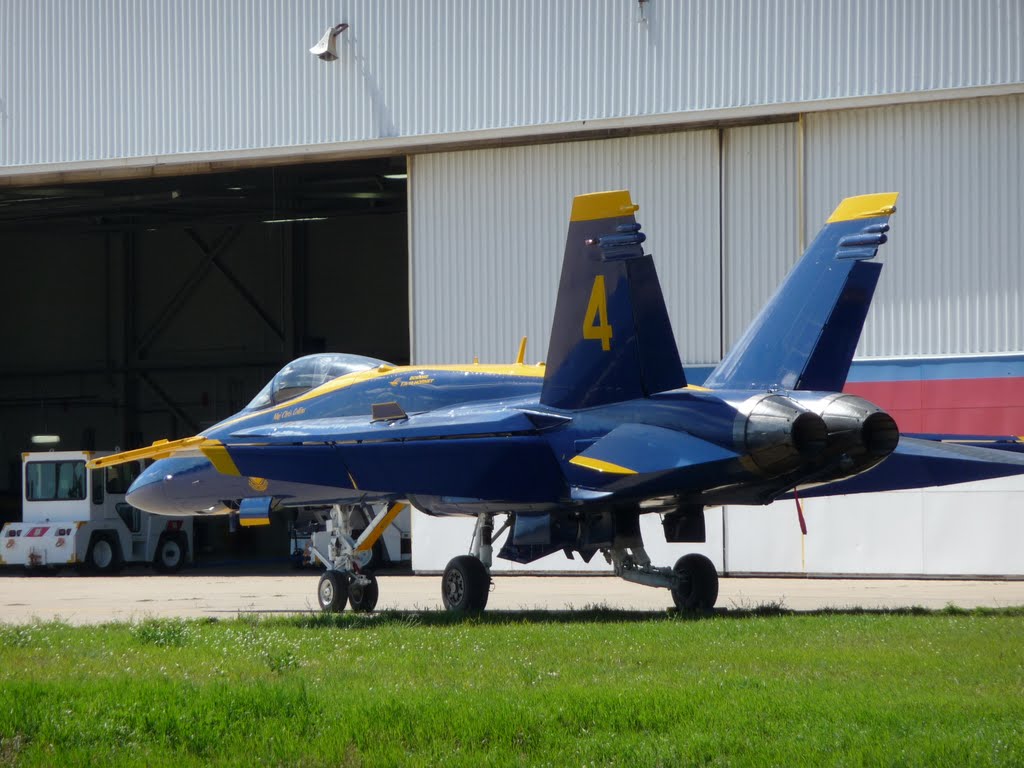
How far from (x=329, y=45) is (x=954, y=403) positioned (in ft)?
39.1

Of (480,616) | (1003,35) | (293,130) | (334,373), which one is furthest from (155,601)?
(1003,35)

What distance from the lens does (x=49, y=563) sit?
2722 cm

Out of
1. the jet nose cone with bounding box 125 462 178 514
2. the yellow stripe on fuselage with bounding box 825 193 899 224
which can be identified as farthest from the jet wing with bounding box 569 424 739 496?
the jet nose cone with bounding box 125 462 178 514

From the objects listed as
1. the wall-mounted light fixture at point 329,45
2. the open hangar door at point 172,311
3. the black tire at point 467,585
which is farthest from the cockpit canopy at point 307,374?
the open hangar door at point 172,311

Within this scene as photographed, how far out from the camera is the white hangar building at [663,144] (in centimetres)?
2020

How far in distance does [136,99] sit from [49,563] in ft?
32.4

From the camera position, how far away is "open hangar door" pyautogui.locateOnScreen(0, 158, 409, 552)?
126ft

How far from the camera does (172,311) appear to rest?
3959 centimetres

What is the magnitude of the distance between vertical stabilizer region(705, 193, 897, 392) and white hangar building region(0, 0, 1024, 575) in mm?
8561

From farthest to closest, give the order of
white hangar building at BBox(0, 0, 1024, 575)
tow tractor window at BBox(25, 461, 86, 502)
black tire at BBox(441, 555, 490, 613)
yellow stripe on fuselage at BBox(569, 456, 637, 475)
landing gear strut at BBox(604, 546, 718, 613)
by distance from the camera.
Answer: tow tractor window at BBox(25, 461, 86, 502), white hangar building at BBox(0, 0, 1024, 575), black tire at BBox(441, 555, 490, 613), landing gear strut at BBox(604, 546, 718, 613), yellow stripe on fuselage at BBox(569, 456, 637, 475)

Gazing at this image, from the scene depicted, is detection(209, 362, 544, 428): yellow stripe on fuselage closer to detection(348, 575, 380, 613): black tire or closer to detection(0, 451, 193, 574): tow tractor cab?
detection(348, 575, 380, 613): black tire

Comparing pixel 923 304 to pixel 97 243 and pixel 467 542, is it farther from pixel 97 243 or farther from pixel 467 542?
pixel 97 243

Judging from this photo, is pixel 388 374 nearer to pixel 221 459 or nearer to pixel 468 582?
pixel 221 459

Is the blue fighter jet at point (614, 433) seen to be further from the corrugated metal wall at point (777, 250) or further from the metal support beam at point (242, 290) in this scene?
the metal support beam at point (242, 290)
